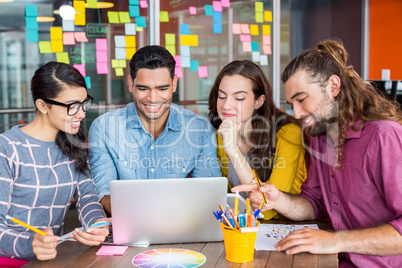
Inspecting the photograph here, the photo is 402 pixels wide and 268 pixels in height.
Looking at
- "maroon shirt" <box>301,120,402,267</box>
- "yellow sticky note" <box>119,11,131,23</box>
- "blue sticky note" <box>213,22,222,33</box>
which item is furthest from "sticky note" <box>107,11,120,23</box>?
"maroon shirt" <box>301,120,402,267</box>

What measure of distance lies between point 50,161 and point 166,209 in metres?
0.68

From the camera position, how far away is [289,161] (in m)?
2.20

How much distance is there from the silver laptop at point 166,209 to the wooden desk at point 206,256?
4 centimetres

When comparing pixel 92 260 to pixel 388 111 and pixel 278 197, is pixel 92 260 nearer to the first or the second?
pixel 278 197

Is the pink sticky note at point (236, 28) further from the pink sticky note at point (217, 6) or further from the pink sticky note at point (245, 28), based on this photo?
Answer: the pink sticky note at point (217, 6)

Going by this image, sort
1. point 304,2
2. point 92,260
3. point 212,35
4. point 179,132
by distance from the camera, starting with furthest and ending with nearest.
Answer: point 304,2, point 212,35, point 179,132, point 92,260

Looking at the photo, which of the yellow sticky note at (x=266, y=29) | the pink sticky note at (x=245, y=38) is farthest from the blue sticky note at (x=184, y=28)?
the yellow sticky note at (x=266, y=29)

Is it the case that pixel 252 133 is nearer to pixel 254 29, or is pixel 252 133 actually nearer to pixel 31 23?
pixel 31 23

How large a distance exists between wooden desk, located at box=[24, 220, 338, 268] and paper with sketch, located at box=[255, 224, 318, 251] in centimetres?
6

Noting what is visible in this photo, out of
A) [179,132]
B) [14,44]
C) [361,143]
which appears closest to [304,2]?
[14,44]

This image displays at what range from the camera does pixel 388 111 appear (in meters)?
1.82

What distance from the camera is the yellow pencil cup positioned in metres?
1.43

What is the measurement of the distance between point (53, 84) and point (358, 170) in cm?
128

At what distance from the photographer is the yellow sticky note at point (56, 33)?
11.5 feet
